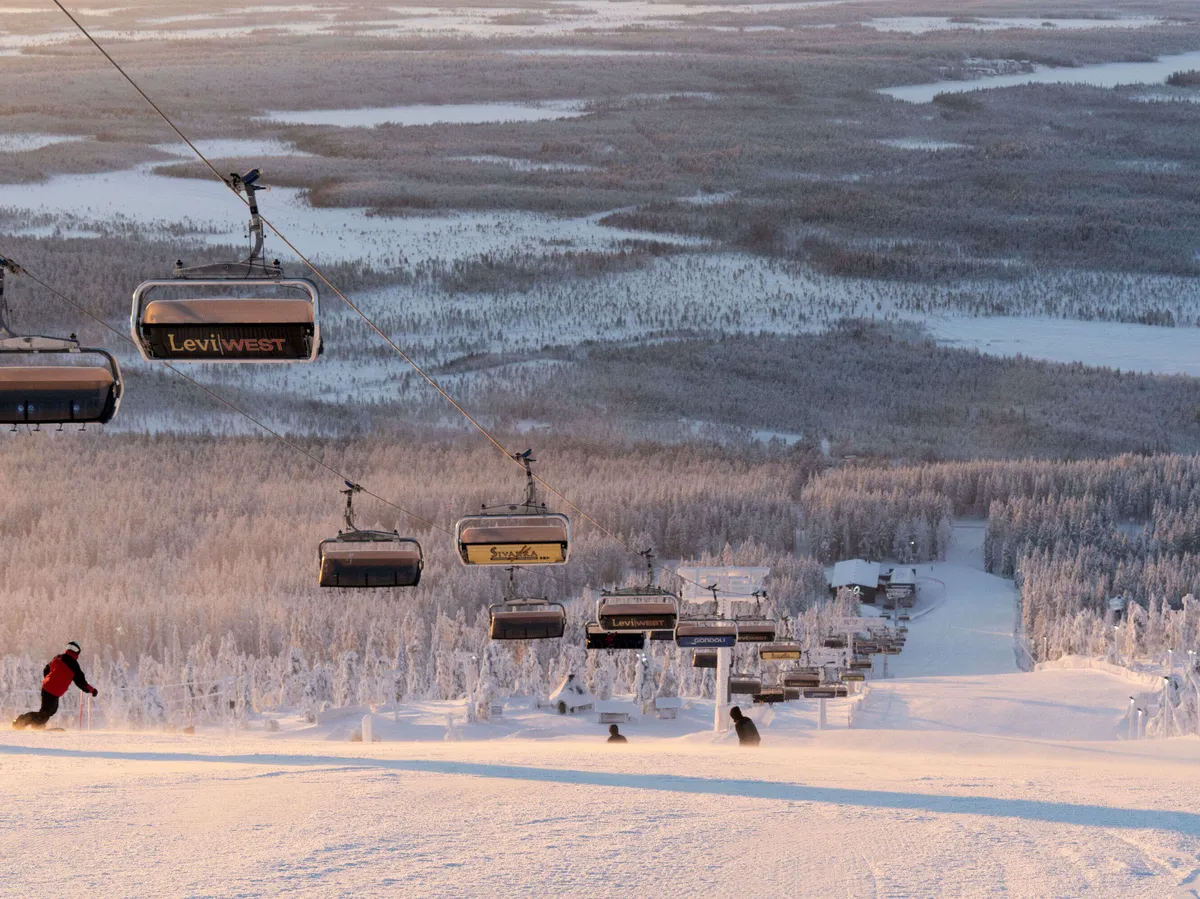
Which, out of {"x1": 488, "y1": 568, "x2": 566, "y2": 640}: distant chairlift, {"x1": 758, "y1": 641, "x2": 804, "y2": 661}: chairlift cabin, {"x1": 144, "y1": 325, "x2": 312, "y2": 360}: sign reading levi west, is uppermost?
{"x1": 144, "y1": 325, "x2": 312, "y2": 360}: sign reading levi west

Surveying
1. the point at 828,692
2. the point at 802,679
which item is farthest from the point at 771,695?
the point at 828,692

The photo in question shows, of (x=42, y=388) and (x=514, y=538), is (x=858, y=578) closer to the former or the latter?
(x=514, y=538)

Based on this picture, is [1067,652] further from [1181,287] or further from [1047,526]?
[1181,287]

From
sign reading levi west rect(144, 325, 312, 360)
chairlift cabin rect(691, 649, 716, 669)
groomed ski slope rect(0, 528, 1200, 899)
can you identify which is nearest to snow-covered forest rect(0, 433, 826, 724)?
chairlift cabin rect(691, 649, 716, 669)

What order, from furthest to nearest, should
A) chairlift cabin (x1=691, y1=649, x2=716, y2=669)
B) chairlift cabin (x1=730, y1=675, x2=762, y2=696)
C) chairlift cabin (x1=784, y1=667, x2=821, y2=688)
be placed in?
chairlift cabin (x1=784, y1=667, x2=821, y2=688)
chairlift cabin (x1=730, y1=675, x2=762, y2=696)
chairlift cabin (x1=691, y1=649, x2=716, y2=669)

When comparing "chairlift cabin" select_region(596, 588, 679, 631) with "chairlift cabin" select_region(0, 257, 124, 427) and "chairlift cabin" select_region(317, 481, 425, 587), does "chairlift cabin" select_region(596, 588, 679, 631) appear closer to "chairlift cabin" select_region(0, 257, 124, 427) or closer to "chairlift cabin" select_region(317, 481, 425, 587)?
"chairlift cabin" select_region(317, 481, 425, 587)

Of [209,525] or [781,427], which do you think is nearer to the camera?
[209,525]


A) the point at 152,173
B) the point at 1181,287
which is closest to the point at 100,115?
the point at 152,173

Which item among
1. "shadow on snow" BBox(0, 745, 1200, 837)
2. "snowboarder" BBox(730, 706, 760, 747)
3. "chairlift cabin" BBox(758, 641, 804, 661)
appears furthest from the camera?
"chairlift cabin" BBox(758, 641, 804, 661)
